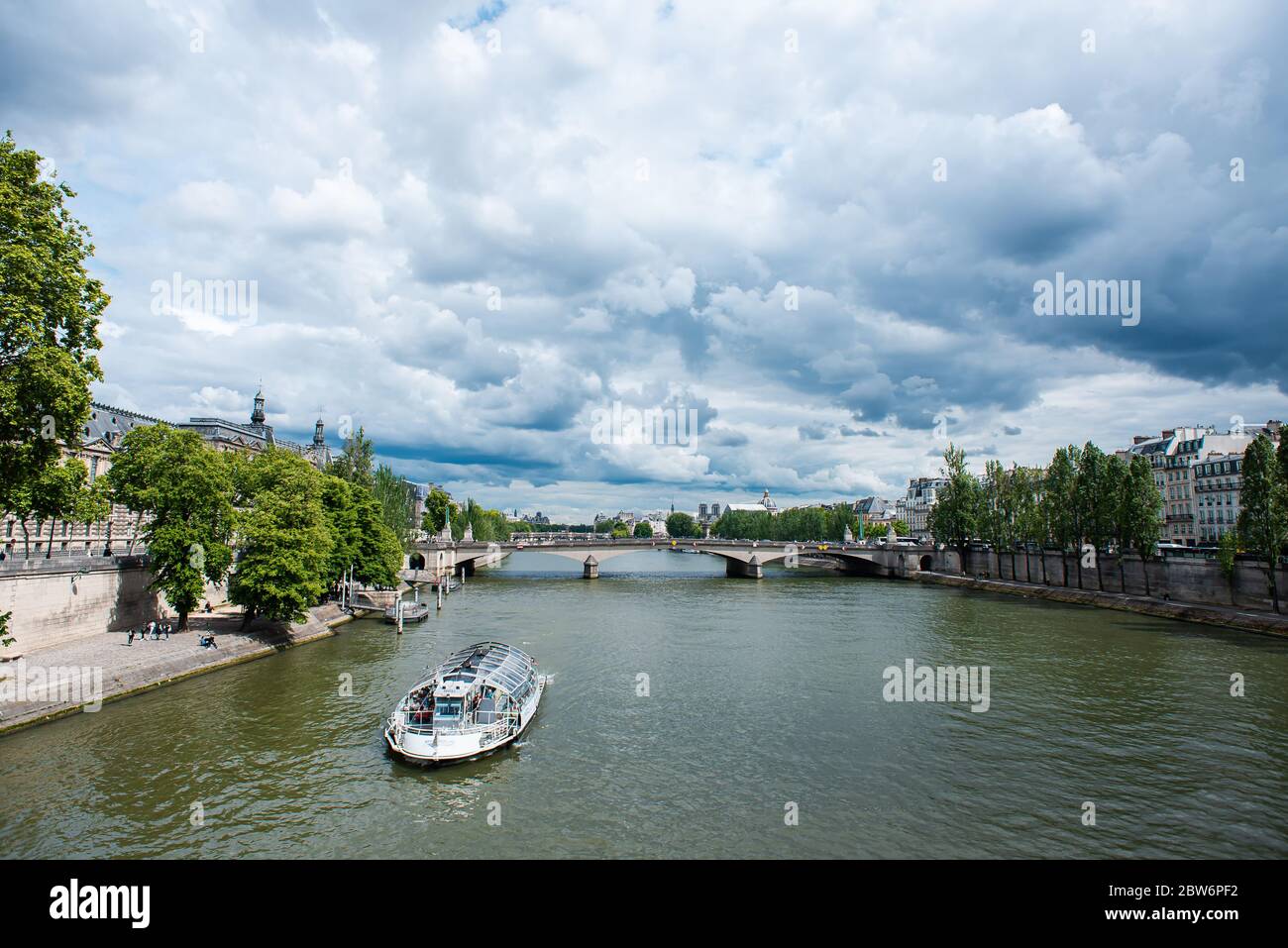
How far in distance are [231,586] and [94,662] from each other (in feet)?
31.6

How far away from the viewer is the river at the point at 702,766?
1733 cm

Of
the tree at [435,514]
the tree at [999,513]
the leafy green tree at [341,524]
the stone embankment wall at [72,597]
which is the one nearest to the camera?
the stone embankment wall at [72,597]

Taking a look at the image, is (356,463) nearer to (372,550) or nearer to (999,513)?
(372,550)

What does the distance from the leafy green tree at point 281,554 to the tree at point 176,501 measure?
153 cm

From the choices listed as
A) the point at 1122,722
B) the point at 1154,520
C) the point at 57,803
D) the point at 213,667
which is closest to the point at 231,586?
the point at 213,667

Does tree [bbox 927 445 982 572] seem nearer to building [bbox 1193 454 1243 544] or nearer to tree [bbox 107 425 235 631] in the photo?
building [bbox 1193 454 1243 544]

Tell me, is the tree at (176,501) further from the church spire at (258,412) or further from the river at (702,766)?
the church spire at (258,412)

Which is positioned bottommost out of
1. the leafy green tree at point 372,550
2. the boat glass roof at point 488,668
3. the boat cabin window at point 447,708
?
the boat cabin window at point 447,708

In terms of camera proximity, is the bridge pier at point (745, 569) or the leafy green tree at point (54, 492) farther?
the bridge pier at point (745, 569)

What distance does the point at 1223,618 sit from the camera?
51062mm

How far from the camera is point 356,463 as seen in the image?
3182 inches

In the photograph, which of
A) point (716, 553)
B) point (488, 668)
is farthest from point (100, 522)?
point (716, 553)

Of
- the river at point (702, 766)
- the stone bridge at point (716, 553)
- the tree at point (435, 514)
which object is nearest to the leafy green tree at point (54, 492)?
the river at point (702, 766)

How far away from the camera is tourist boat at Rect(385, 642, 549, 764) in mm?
22328
